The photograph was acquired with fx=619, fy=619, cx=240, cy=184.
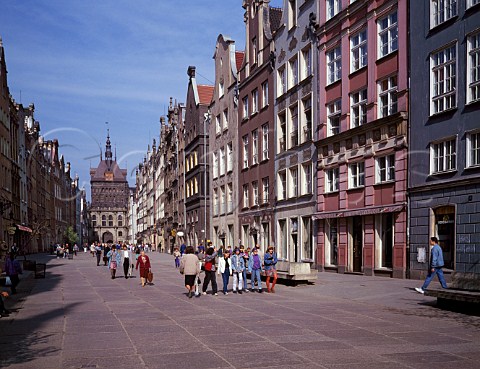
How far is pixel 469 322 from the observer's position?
1345cm

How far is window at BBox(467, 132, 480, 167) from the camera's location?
23000mm

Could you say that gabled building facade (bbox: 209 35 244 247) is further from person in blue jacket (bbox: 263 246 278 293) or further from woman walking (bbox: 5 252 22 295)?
woman walking (bbox: 5 252 22 295)

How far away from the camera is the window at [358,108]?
30688 mm

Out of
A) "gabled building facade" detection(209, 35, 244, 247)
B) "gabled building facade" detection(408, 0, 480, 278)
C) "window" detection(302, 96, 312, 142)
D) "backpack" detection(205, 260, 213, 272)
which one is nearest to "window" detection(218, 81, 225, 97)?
"gabled building facade" detection(209, 35, 244, 247)

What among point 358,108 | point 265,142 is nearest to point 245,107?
point 265,142

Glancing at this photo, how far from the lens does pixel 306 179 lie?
37312 millimetres

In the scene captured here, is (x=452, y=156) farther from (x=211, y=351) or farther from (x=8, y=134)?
(x=8, y=134)

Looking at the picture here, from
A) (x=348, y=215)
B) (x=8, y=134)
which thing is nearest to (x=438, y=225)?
(x=348, y=215)

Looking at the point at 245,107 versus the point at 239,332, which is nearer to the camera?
the point at 239,332

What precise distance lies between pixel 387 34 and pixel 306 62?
946 centimetres

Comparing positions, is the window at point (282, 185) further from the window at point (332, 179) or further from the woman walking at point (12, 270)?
the woman walking at point (12, 270)

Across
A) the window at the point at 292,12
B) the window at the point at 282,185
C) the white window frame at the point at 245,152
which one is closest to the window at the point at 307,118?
the window at the point at 282,185

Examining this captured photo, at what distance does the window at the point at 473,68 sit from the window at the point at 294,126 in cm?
1615

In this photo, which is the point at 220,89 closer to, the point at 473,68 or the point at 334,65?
the point at 334,65
